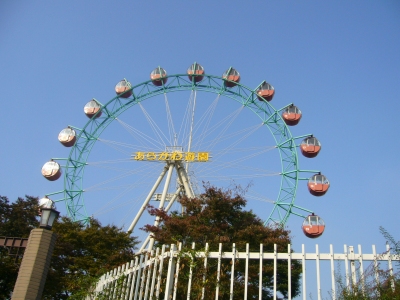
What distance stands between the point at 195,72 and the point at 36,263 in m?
15.8

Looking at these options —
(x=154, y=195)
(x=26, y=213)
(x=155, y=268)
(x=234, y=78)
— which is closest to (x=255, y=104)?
(x=234, y=78)

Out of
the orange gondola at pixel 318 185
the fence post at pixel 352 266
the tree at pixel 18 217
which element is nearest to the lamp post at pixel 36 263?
the fence post at pixel 352 266

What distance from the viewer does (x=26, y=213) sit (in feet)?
58.6

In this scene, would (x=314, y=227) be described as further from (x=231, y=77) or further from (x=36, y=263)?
(x=36, y=263)

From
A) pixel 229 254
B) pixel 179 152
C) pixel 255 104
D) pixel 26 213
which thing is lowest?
pixel 229 254

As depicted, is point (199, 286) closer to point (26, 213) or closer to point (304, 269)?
point (304, 269)

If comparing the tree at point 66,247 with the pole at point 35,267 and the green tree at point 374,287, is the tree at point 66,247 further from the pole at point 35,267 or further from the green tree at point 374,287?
the green tree at point 374,287

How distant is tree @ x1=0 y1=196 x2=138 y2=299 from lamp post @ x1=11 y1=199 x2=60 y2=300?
309 inches

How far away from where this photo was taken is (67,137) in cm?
2209

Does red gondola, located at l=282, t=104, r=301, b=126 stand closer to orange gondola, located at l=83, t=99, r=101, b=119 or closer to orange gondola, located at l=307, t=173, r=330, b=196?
orange gondola, located at l=307, t=173, r=330, b=196

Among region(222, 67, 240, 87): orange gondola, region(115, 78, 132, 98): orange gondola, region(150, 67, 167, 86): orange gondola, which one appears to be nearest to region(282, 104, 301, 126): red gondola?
region(222, 67, 240, 87): orange gondola

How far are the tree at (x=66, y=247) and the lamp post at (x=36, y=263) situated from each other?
25.7 feet

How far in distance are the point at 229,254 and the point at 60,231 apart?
13.8 meters

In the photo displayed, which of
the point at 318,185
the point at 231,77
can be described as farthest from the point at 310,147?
the point at 231,77
